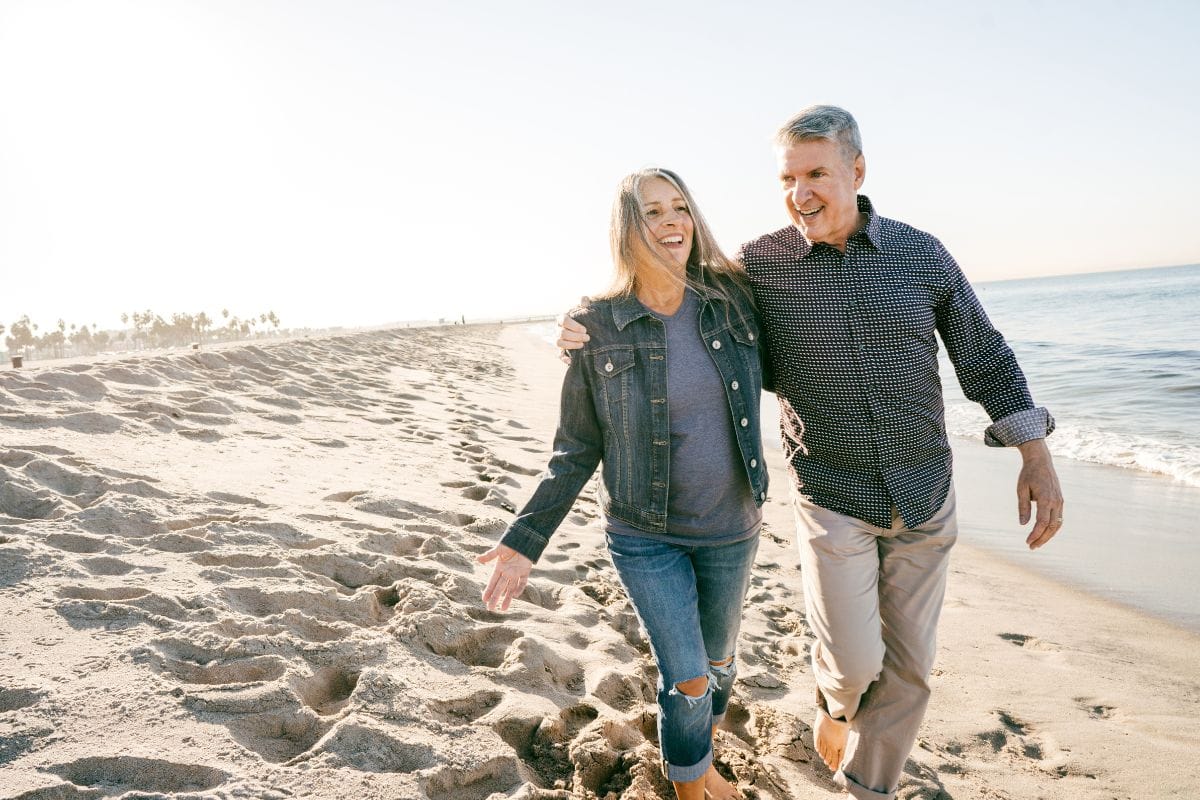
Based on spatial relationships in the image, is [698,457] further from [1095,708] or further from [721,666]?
[1095,708]

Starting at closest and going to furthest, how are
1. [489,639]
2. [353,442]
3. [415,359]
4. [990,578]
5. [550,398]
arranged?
1. [489,639]
2. [990,578]
3. [353,442]
4. [550,398]
5. [415,359]

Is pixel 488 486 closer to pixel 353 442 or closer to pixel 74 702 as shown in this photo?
pixel 353 442

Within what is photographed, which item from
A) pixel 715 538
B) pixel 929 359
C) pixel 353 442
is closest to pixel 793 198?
pixel 929 359

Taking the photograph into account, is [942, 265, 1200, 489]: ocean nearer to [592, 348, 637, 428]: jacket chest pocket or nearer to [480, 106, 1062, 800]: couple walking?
[480, 106, 1062, 800]: couple walking

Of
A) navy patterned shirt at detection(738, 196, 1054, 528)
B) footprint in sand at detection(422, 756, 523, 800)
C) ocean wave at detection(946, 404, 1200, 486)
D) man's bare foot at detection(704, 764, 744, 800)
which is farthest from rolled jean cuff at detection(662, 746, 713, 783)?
ocean wave at detection(946, 404, 1200, 486)

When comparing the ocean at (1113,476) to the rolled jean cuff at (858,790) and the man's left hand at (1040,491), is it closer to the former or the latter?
the man's left hand at (1040,491)

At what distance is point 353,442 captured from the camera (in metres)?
6.33

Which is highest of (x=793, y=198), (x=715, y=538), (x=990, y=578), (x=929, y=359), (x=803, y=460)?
(x=793, y=198)

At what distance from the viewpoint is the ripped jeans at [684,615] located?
2.21m

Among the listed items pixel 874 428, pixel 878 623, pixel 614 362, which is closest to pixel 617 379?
pixel 614 362

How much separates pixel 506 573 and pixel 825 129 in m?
1.81

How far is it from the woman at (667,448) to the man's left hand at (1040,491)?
844mm

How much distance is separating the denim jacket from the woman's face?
0.49ft

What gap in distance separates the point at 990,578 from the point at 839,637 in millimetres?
3257
